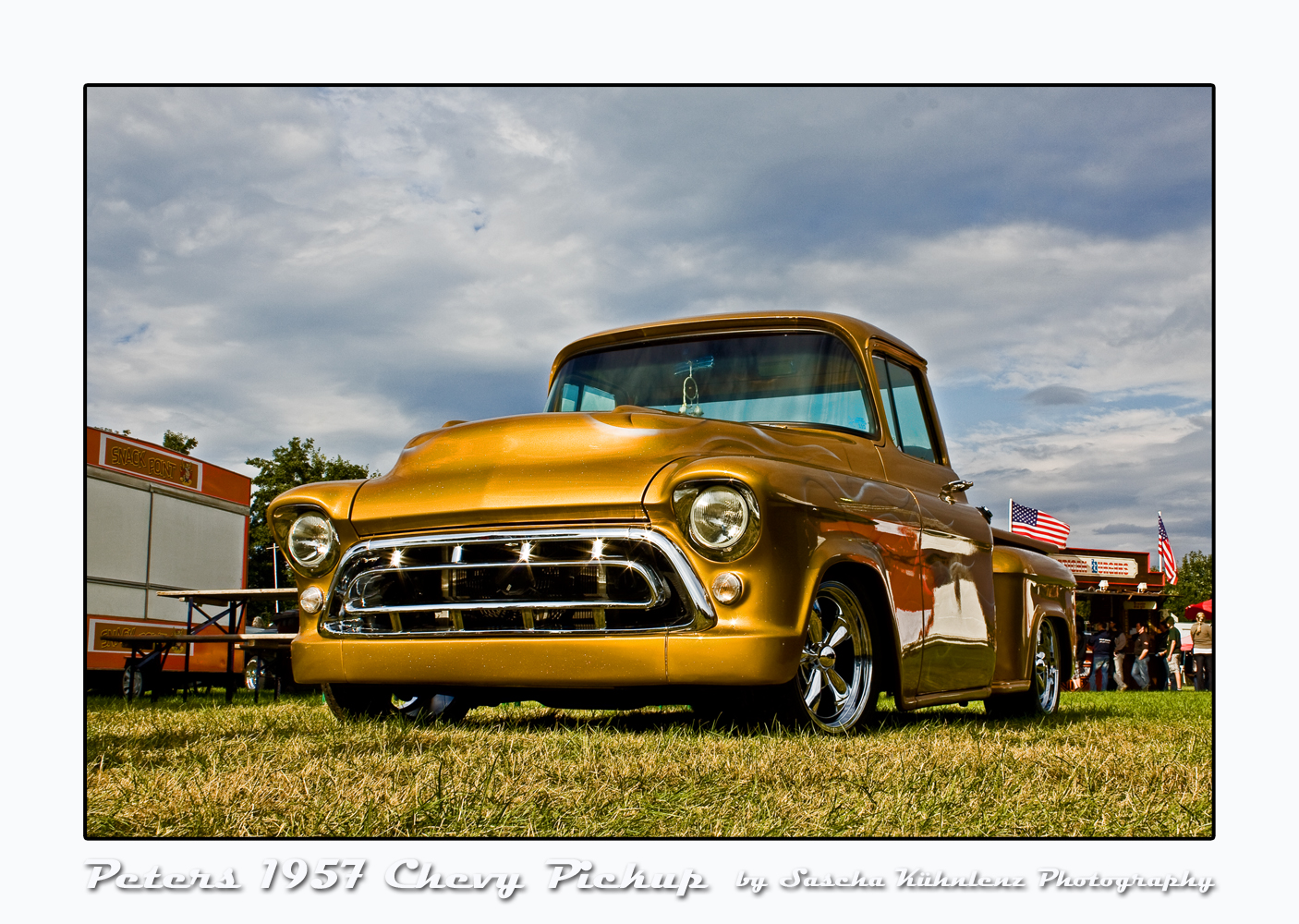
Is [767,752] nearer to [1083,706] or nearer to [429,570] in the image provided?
[429,570]

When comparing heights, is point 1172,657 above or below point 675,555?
below

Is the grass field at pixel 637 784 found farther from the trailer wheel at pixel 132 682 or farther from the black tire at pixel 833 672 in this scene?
the trailer wheel at pixel 132 682

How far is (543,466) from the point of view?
439cm

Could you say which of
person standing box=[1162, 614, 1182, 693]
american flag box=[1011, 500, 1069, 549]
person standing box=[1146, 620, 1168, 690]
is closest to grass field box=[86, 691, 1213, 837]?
person standing box=[1146, 620, 1168, 690]

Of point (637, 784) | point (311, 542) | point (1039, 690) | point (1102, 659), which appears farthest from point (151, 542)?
point (1102, 659)

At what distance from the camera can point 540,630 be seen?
4246 millimetres

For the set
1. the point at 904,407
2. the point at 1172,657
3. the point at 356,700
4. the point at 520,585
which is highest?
the point at 904,407

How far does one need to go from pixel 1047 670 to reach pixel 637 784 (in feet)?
15.3

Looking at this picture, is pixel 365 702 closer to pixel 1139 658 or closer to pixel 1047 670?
pixel 1047 670

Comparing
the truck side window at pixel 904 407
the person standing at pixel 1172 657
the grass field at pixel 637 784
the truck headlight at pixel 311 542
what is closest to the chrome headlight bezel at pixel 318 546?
the truck headlight at pixel 311 542

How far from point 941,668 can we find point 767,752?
1.83 meters

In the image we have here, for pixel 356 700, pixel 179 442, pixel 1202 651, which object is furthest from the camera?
pixel 179 442

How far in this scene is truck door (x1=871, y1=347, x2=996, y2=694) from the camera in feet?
17.3
